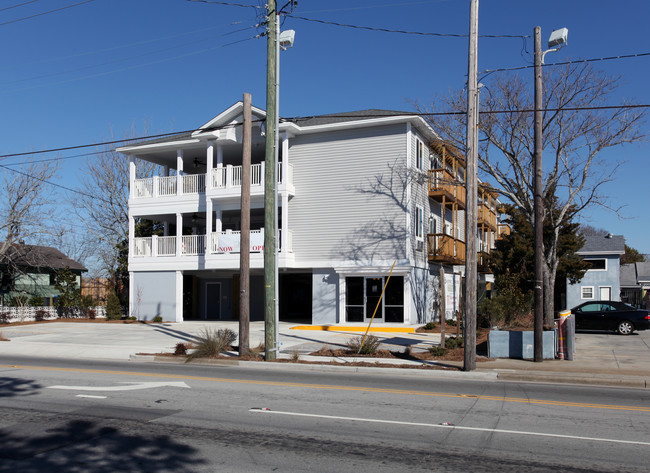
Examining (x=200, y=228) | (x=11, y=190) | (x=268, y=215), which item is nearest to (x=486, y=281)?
(x=200, y=228)

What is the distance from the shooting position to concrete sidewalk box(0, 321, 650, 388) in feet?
43.3

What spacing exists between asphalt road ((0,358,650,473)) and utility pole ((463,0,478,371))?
1.29m

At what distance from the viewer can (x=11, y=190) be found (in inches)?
1281

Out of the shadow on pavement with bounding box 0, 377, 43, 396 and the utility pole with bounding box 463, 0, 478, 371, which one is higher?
the utility pole with bounding box 463, 0, 478, 371

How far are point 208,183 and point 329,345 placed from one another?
1244 centimetres

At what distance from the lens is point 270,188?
16062mm

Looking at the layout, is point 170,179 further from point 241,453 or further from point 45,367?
point 241,453

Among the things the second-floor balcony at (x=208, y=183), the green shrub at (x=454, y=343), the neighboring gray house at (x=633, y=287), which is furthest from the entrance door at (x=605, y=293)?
the green shrub at (x=454, y=343)

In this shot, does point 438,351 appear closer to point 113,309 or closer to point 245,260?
point 245,260

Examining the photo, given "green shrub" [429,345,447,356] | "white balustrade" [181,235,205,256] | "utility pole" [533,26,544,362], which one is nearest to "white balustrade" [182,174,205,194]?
"white balustrade" [181,235,205,256]

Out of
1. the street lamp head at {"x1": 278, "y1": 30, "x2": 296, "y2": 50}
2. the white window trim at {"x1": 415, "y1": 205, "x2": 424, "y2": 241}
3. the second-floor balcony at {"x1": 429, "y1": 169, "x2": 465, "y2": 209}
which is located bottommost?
the white window trim at {"x1": 415, "y1": 205, "x2": 424, "y2": 241}

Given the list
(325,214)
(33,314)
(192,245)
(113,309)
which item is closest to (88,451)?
(325,214)

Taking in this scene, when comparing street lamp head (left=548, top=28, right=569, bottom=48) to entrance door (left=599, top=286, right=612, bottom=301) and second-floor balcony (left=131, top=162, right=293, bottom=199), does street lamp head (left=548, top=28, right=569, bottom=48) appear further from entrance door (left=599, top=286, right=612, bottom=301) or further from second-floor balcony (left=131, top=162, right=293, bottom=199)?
entrance door (left=599, top=286, right=612, bottom=301)

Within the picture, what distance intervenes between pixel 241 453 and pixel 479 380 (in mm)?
7782
